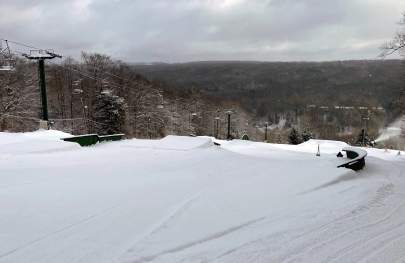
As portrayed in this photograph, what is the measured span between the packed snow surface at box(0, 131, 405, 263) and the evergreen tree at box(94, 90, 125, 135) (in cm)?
4042

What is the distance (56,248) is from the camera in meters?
5.40

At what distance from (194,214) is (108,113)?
47.7 meters

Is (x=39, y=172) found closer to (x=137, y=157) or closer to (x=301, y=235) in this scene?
(x=137, y=157)

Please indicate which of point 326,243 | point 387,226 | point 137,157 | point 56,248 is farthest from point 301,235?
point 137,157

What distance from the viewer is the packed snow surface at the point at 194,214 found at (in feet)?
17.9

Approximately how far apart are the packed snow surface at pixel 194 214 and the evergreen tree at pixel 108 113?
40.4m

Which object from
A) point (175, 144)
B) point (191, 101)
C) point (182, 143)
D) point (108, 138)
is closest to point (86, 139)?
point (108, 138)

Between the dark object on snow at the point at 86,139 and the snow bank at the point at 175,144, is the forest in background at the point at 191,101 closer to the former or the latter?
the snow bank at the point at 175,144

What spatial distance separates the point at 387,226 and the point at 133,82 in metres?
63.7

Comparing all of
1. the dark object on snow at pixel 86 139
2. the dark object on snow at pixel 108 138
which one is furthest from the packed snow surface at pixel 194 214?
the dark object on snow at pixel 108 138

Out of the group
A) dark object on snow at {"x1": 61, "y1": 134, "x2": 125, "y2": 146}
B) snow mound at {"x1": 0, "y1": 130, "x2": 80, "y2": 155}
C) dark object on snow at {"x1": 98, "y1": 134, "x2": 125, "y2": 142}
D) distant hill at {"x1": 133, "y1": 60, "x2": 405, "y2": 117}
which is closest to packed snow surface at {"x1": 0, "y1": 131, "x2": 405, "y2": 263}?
snow mound at {"x1": 0, "y1": 130, "x2": 80, "y2": 155}

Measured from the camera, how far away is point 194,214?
285 inches

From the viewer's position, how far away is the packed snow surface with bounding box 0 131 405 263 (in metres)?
5.45

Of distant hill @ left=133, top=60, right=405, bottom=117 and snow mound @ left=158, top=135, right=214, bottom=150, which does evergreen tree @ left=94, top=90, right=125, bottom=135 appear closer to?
snow mound @ left=158, top=135, right=214, bottom=150
